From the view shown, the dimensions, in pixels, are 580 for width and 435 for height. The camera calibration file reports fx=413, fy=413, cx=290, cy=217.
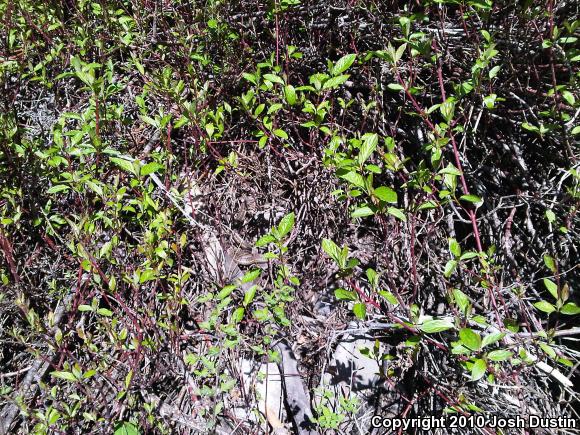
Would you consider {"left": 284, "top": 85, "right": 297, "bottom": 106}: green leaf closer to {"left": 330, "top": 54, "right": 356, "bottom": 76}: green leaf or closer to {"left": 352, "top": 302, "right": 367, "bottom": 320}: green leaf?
{"left": 330, "top": 54, "right": 356, "bottom": 76}: green leaf

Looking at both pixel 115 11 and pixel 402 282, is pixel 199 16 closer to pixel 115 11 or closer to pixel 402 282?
pixel 115 11

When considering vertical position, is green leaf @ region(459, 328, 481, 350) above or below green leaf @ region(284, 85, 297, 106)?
below

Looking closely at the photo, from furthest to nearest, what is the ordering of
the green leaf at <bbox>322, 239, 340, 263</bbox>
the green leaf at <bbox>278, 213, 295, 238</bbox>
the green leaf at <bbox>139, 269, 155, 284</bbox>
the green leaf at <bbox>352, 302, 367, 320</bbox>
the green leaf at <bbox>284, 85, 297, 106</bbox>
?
1. the green leaf at <bbox>284, 85, 297, 106</bbox>
2. the green leaf at <bbox>139, 269, 155, 284</bbox>
3. the green leaf at <bbox>278, 213, 295, 238</bbox>
4. the green leaf at <bbox>322, 239, 340, 263</bbox>
5. the green leaf at <bbox>352, 302, 367, 320</bbox>

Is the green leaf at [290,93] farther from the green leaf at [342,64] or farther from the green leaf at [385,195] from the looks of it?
the green leaf at [385,195]

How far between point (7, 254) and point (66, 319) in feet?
1.61

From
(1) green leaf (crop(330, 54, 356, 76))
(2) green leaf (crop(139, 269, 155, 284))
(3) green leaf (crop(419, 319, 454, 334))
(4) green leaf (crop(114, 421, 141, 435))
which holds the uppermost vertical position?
(1) green leaf (crop(330, 54, 356, 76))

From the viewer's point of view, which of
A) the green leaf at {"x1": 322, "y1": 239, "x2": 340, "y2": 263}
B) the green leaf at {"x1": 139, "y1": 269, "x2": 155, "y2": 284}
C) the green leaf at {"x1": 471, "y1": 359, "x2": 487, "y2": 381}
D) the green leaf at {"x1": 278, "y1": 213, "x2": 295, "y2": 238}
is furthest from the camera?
the green leaf at {"x1": 139, "y1": 269, "x2": 155, "y2": 284}

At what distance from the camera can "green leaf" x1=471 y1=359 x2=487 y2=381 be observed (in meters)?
1.51

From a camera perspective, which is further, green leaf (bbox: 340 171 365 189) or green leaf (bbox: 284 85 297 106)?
green leaf (bbox: 284 85 297 106)

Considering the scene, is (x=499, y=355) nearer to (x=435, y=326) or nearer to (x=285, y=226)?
(x=435, y=326)

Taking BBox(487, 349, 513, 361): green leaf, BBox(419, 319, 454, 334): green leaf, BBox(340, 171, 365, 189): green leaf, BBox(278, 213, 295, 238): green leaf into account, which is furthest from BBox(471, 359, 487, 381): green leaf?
BBox(278, 213, 295, 238): green leaf

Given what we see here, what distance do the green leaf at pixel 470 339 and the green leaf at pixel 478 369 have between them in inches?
2.8

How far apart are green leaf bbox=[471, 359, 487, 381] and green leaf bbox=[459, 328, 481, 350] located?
0.24 ft

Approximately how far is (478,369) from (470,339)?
0.37 ft
